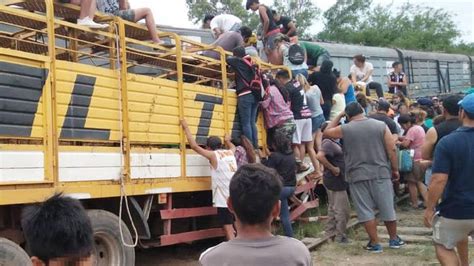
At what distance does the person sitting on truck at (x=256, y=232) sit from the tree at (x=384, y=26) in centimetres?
3837

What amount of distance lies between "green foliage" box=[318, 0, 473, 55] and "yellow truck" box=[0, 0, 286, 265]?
3440cm

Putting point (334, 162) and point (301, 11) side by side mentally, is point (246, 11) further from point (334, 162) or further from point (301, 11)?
point (334, 162)

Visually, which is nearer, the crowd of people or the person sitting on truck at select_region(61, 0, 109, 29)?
the crowd of people

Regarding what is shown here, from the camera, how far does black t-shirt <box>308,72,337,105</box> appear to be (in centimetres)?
971

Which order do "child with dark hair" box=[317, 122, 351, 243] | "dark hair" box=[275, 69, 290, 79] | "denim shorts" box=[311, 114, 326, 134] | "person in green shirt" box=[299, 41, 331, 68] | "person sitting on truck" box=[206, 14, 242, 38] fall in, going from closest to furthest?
"child with dark hair" box=[317, 122, 351, 243]
"dark hair" box=[275, 69, 290, 79]
"person sitting on truck" box=[206, 14, 242, 38]
"denim shorts" box=[311, 114, 326, 134]
"person in green shirt" box=[299, 41, 331, 68]

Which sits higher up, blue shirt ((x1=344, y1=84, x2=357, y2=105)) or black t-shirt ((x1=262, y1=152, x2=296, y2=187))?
blue shirt ((x1=344, y1=84, x2=357, y2=105))

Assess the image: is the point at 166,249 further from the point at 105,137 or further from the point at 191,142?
the point at 105,137

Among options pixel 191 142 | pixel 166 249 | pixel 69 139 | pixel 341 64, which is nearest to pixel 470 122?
pixel 191 142

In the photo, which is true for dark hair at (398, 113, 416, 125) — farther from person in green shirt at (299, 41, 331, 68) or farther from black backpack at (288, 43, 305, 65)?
black backpack at (288, 43, 305, 65)

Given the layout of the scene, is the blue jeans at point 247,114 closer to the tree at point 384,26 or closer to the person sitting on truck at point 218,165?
the person sitting on truck at point 218,165

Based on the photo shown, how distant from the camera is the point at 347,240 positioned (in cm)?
777

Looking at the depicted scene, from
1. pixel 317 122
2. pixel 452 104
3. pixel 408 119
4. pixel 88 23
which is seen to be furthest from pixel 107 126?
pixel 408 119

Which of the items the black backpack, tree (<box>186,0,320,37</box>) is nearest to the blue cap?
the black backpack

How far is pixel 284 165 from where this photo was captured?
7262 millimetres
